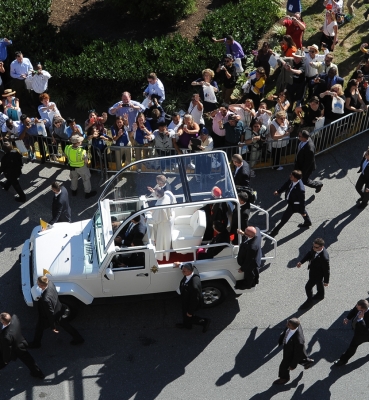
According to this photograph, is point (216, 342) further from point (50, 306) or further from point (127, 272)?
point (50, 306)

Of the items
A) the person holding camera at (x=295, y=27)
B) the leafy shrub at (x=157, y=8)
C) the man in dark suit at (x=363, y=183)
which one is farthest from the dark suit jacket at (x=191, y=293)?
the leafy shrub at (x=157, y=8)

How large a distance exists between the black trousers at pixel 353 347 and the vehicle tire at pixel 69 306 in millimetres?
4372

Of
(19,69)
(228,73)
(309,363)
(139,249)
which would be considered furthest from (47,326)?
(228,73)

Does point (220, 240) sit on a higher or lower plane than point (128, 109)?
lower

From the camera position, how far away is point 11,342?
916 cm

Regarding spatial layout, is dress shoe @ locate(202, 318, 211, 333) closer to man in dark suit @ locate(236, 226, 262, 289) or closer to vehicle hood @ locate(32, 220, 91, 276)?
man in dark suit @ locate(236, 226, 262, 289)

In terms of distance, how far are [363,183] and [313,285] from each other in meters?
2.96

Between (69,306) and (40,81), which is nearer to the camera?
(69,306)

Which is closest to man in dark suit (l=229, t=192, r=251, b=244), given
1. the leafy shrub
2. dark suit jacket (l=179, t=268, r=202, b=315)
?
dark suit jacket (l=179, t=268, r=202, b=315)

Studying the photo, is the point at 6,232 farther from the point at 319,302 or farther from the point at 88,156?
the point at 319,302

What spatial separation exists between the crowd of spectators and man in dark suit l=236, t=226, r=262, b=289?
11.0ft

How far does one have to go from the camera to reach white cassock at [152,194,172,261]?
10.2m

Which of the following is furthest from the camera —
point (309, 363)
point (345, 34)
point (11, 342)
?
point (345, 34)

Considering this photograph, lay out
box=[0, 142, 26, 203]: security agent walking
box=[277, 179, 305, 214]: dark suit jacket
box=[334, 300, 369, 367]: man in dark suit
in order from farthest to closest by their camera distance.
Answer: box=[0, 142, 26, 203]: security agent walking, box=[277, 179, 305, 214]: dark suit jacket, box=[334, 300, 369, 367]: man in dark suit
